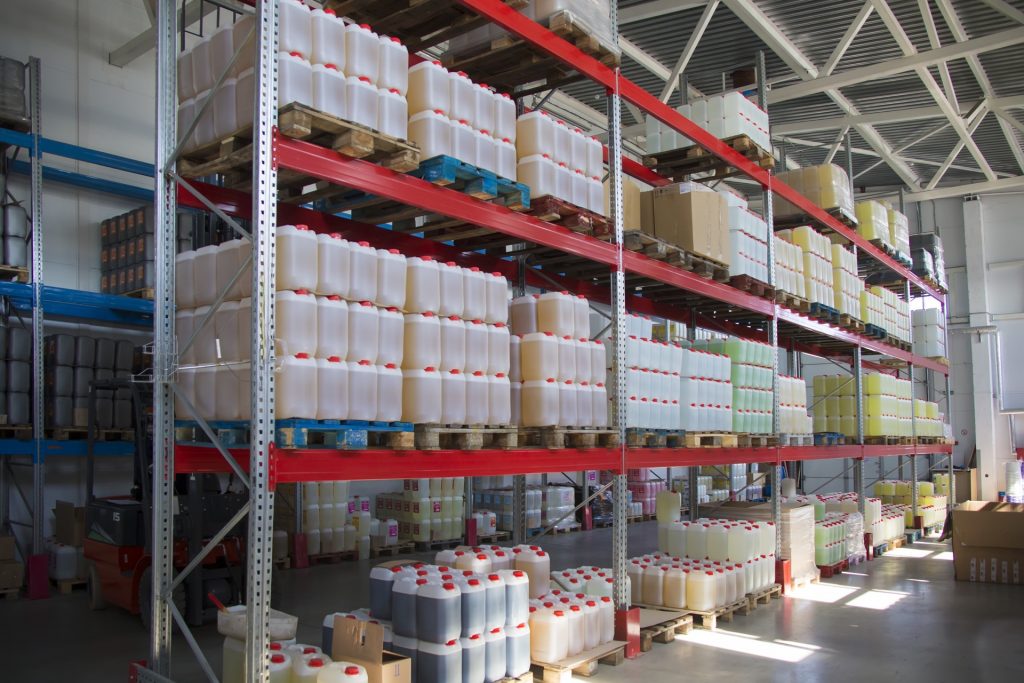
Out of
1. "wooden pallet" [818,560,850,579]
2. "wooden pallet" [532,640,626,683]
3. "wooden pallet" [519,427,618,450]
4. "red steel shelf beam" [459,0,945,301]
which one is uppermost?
"red steel shelf beam" [459,0,945,301]

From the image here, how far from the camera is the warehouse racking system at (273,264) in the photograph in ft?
14.9

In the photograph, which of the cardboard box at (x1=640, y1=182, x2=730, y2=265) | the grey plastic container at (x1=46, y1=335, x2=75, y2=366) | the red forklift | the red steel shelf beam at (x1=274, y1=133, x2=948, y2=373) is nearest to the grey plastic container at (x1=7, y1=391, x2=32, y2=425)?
the grey plastic container at (x1=46, y1=335, x2=75, y2=366)

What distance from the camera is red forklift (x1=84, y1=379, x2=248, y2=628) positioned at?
8.02m

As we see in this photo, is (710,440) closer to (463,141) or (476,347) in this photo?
(476,347)

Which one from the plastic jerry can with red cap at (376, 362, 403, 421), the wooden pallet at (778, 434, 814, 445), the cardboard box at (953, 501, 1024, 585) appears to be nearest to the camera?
the plastic jerry can with red cap at (376, 362, 403, 421)

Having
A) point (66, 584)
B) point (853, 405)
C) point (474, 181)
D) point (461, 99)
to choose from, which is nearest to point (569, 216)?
point (474, 181)

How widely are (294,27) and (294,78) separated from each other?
304 millimetres

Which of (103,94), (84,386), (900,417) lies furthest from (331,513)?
(900,417)

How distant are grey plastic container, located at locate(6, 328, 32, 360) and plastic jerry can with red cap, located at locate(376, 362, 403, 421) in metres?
6.77

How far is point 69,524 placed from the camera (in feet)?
33.3

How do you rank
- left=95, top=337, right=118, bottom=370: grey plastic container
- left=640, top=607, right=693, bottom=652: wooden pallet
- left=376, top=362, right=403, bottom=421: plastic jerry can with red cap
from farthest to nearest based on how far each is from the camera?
left=95, top=337, right=118, bottom=370: grey plastic container < left=640, top=607, right=693, bottom=652: wooden pallet < left=376, top=362, right=403, bottom=421: plastic jerry can with red cap

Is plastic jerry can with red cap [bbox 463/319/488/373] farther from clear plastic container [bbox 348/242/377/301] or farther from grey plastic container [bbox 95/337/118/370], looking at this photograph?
grey plastic container [bbox 95/337/118/370]

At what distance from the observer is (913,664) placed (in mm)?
7133

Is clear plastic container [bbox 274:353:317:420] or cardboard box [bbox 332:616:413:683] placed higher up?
clear plastic container [bbox 274:353:317:420]
